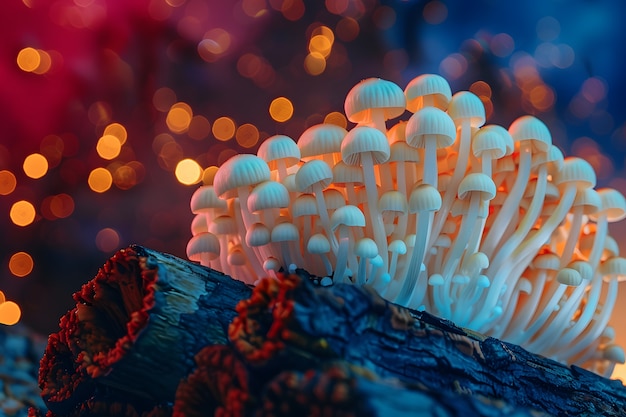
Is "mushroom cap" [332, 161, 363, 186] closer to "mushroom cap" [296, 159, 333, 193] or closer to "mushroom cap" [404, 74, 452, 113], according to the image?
"mushroom cap" [296, 159, 333, 193]

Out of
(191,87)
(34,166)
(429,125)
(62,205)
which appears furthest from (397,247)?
(34,166)

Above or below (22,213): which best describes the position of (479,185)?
above

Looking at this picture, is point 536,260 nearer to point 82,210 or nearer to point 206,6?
point 206,6

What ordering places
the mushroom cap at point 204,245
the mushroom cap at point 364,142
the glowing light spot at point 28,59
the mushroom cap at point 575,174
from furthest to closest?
the glowing light spot at point 28,59 < the mushroom cap at point 575,174 < the mushroom cap at point 204,245 < the mushroom cap at point 364,142

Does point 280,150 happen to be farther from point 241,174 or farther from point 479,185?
point 479,185

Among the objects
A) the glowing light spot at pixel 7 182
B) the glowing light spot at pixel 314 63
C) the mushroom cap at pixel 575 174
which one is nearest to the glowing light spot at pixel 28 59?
the glowing light spot at pixel 7 182

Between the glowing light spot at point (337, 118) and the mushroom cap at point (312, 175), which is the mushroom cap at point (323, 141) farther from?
the glowing light spot at point (337, 118)
